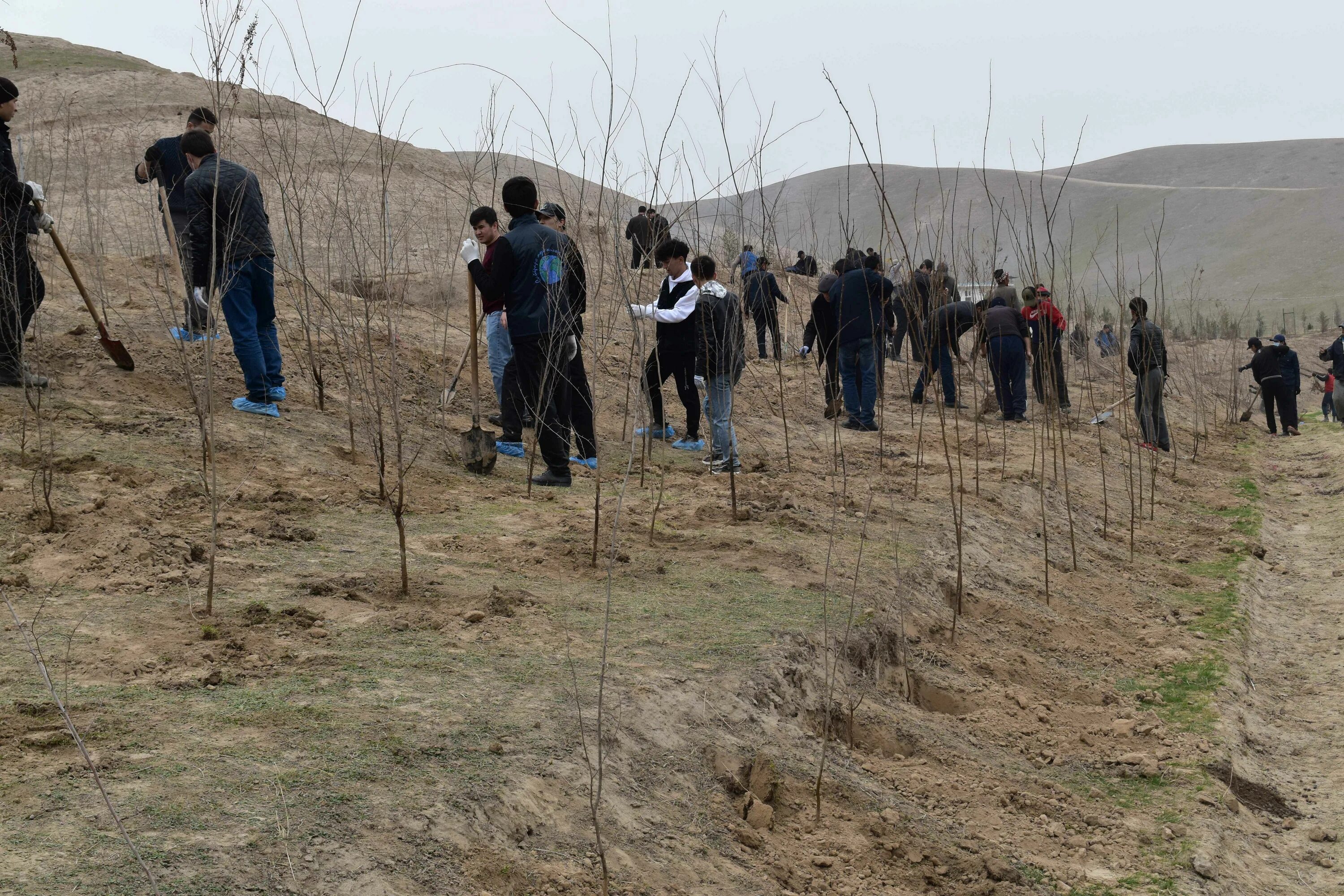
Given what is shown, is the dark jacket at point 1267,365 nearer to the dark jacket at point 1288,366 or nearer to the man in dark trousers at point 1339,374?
the dark jacket at point 1288,366

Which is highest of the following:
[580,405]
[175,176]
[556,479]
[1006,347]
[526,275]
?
[175,176]

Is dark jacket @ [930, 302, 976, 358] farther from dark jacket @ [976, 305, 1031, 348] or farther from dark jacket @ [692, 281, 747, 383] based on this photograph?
dark jacket @ [692, 281, 747, 383]

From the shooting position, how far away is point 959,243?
715 cm

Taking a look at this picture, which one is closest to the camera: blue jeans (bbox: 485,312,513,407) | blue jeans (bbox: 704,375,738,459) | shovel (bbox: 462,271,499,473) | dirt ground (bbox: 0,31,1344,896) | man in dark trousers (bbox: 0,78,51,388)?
dirt ground (bbox: 0,31,1344,896)

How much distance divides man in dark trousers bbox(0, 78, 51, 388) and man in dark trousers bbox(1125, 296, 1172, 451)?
24.7 ft

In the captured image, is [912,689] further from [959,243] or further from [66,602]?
[959,243]

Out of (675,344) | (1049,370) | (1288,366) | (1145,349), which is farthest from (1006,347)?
(1288,366)

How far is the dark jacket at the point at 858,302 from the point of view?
28.8 feet

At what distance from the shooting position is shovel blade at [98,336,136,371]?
6350 millimetres

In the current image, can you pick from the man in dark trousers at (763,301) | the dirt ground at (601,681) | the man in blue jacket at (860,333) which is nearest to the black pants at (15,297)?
the dirt ground at (601,681)

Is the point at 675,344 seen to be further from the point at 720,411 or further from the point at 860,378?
the point at 860,378

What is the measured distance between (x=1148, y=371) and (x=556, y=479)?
5.30 m

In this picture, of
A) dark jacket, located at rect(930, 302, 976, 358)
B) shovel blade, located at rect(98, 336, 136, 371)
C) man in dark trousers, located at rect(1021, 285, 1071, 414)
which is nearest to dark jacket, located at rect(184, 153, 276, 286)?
shovel blade, located at rect(98, 336, 136, 371)

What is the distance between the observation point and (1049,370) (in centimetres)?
546
